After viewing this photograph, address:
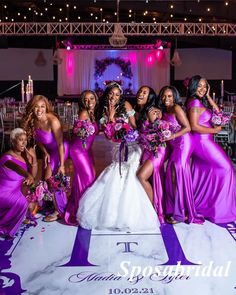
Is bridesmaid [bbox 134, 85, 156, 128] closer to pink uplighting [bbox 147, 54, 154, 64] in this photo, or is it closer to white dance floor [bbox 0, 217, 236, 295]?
white dance floor [bbox 0, 217, 236, 295]

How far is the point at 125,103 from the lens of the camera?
5.54m

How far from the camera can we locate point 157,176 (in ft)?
18.2

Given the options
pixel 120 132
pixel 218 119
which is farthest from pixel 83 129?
pixel 218 119

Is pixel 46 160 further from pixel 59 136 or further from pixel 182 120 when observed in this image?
pixel 182 120

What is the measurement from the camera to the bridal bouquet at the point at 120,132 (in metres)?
5.17

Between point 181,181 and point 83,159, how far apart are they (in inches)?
46.9

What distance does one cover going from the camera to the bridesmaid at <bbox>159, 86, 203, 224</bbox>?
215 inches

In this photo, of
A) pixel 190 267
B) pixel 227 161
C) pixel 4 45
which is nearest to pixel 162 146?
pixel 227 161

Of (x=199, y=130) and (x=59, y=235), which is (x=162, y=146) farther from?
(x=59, y=235)

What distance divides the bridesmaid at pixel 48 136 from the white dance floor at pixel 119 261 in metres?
0.56

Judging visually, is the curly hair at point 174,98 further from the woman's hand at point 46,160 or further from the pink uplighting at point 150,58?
the pink uplighting at point 150,58

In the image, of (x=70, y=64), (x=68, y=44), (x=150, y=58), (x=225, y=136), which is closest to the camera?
(x=225, y=136)

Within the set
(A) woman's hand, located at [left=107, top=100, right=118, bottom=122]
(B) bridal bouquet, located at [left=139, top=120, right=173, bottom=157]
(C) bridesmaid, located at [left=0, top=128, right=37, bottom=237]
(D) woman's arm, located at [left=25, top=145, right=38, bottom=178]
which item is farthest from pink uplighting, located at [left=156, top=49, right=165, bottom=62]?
(C) bridesmaid, located at [left=0, top=128, right=37, bottom=237]

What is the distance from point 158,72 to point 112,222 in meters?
20.8
